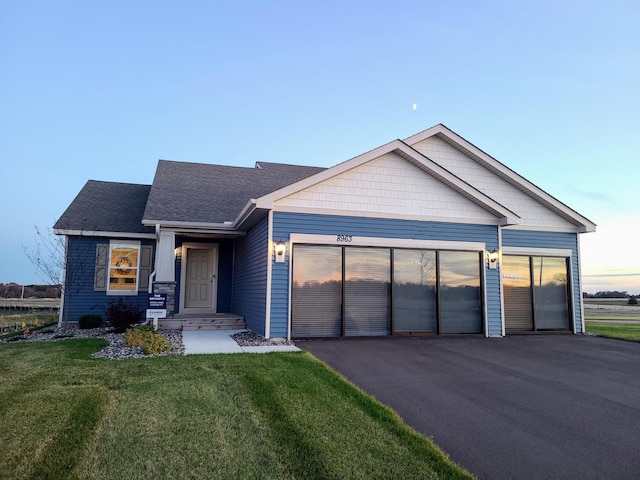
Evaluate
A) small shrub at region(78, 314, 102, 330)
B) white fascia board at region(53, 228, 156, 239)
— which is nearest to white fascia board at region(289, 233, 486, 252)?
white fascia board at region(53, 228, 156, 239)

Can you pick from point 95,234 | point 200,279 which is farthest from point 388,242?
point 95,234

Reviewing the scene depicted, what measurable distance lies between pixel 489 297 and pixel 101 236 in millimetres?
12189

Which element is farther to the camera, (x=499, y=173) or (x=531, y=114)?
(x=531, y=114)

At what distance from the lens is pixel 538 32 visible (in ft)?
43.8

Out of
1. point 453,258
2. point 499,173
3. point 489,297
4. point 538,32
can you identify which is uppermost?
point 538,32

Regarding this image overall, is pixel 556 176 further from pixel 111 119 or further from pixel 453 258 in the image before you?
pixel 111 119

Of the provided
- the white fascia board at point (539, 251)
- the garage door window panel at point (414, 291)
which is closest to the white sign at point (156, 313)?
the garage door window panel at point (414, 291)

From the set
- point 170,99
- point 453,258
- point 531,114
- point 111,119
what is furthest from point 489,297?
point 111,119

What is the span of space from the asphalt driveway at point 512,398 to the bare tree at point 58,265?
27.1 feet

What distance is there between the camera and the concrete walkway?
7.72 meters

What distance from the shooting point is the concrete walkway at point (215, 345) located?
25.3ft

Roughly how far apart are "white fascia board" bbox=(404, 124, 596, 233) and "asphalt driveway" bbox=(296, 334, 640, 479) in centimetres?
438

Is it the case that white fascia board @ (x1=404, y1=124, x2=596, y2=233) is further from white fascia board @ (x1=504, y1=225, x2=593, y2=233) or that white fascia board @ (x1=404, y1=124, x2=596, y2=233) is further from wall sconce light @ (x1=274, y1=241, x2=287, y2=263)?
wall sconce light @ (x1=274, y1=241, x2=287, y2=263)

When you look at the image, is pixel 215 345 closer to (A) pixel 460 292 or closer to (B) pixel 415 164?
(A) pixel 460 292
